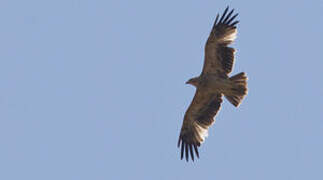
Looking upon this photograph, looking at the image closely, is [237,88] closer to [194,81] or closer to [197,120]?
[194,81]

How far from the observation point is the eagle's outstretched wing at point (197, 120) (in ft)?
55.3

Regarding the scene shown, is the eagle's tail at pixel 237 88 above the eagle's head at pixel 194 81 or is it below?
below

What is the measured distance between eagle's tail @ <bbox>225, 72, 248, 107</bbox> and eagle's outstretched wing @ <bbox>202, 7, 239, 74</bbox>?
30cm

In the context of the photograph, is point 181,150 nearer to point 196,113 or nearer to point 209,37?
point 196,113

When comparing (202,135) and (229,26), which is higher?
(229,26)

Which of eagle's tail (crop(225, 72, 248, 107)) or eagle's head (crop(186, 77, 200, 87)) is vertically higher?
eagle's head (crop(186, 77, 200, 87))

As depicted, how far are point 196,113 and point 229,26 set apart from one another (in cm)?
231

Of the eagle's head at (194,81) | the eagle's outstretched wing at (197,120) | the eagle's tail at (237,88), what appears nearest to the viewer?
the eagle's tail at (237,88)

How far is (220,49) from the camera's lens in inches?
635

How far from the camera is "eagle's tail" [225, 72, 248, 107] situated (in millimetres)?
16031

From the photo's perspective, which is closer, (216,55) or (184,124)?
(216,55)

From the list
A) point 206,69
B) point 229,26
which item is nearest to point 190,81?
point 206,69

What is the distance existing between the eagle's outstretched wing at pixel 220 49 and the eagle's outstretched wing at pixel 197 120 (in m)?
0.83

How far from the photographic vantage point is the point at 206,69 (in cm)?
1634
